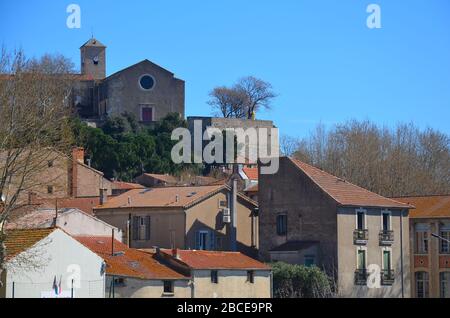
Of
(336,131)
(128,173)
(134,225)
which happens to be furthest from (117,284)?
(128,173)

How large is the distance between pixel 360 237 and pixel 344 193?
2.75 meters

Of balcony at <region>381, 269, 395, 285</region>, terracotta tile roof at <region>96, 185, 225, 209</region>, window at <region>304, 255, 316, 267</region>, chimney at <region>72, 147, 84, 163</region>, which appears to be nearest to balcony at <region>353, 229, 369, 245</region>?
balcony at <region>381, 269, 395, 285</region>

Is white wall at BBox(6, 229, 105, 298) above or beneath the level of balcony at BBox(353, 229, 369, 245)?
beneath

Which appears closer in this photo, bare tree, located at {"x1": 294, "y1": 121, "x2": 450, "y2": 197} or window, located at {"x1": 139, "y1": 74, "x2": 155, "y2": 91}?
bare tree, located at {"x1": 294, "y1": 121, "x2": 450, "y2": 197}

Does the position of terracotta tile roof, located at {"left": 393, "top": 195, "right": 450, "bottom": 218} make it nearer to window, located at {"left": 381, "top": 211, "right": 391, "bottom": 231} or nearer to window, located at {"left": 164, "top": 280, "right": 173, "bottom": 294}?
window, located at {"left": 381, "top": 211, "right": 391, "bottom": 231}

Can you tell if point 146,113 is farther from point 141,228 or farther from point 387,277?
point 387,277

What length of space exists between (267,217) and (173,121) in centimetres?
4496

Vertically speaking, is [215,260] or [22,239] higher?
[22,239]

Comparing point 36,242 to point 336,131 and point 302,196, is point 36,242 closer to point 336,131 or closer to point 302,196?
point 302,196

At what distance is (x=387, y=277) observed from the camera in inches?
2392

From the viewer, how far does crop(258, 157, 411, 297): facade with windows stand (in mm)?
59219

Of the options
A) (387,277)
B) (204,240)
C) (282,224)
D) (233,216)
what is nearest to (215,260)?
(204,240)

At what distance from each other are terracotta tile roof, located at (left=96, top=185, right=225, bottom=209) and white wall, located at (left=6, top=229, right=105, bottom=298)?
689 inches

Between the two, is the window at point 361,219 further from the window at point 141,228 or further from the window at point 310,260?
the window at point 141,228
